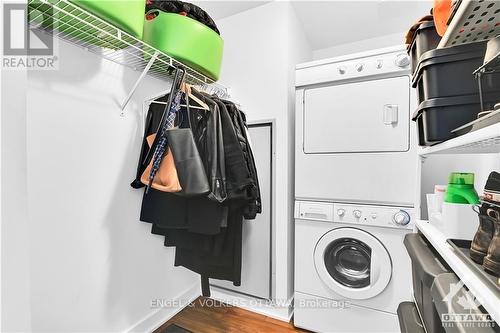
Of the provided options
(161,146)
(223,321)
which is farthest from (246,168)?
(223,321)

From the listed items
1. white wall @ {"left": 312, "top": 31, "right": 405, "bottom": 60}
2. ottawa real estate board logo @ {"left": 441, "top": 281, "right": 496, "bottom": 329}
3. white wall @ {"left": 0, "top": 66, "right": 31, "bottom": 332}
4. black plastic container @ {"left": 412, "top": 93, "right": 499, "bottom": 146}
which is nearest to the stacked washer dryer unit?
black plastic container @ {"left": 412, "top": 93, "right": 499, "bottom": 146}

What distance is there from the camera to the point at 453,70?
2.53ft

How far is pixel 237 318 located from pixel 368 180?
4.69 feet

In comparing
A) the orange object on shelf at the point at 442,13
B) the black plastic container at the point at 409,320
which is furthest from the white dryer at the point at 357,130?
the orange object on shelf at the point at 442,13

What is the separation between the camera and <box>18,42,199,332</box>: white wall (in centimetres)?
107

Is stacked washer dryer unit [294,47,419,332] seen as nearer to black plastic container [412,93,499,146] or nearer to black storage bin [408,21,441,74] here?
black storage bin [408,21,441,74]

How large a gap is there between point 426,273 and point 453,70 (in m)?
0.68

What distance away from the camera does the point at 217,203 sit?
50.3 inches

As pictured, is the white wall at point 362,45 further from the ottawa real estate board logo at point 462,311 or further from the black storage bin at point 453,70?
the ottawa real estate board logo at point 462,311

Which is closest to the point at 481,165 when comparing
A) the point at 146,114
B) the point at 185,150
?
the point at 185,150

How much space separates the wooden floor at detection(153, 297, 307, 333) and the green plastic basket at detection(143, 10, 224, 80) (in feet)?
5.86

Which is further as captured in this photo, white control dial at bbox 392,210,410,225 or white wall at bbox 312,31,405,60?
white wall at bbox 312,31,405,60

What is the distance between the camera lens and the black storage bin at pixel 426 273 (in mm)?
804

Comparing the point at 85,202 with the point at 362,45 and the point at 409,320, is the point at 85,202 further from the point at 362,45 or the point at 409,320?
the point at 362,45
